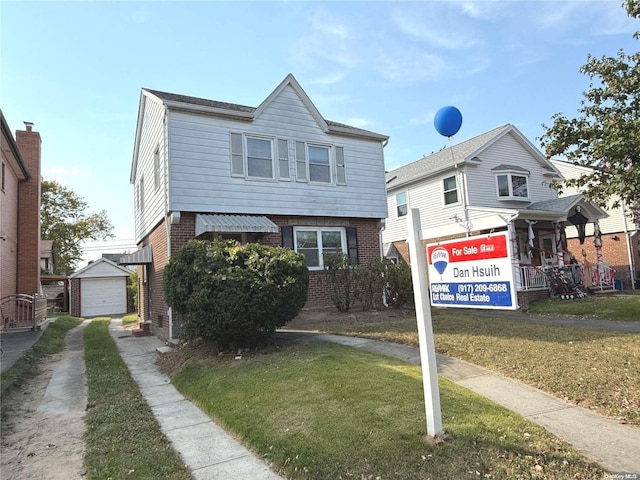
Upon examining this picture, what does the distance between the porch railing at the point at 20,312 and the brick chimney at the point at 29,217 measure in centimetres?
282

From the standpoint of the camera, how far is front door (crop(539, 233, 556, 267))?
19.3 m

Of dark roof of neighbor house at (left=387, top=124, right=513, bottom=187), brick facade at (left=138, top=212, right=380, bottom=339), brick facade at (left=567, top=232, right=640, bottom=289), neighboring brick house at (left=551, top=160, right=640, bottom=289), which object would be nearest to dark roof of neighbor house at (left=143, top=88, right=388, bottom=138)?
brick facade at (left=138, top=212, right=380, bottom=339)

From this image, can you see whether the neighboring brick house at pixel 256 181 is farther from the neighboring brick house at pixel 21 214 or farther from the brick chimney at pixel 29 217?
the brick chimney at pixel 29 217

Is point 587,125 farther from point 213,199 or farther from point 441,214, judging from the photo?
point 441,214

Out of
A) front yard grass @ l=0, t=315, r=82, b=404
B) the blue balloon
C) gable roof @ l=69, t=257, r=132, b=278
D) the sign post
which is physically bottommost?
front yard grass @ l=0, t=315, r=82, b=404

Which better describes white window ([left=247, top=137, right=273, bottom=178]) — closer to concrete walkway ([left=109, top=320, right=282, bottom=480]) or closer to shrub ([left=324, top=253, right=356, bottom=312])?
shrub ([left=324, top=253, right=356, bottom=312])

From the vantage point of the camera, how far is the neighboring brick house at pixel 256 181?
11.6 m

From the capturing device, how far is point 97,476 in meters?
3.79

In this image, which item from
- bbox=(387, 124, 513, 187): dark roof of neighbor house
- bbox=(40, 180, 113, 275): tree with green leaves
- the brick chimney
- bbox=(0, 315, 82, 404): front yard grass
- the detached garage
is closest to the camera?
bbox=(0, 315, 82, 404): front yard grass

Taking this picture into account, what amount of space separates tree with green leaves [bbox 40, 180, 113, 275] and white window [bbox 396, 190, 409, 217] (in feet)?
101

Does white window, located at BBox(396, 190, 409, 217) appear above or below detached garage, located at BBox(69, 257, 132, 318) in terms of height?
above

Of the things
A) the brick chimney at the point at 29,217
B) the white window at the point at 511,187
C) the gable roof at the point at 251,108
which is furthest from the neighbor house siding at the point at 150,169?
the white window at the point at 511,187

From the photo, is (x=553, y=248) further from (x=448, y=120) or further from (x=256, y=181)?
(x=448, y=120)

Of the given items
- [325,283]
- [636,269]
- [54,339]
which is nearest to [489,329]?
[325,283]
